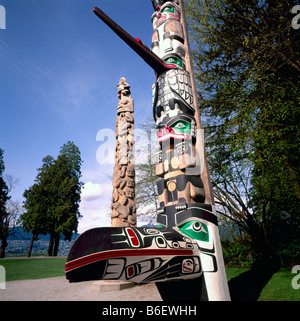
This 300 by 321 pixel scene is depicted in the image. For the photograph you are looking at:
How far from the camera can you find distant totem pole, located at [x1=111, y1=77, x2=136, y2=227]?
19.5ft

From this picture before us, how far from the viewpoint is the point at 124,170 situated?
6.41 metres

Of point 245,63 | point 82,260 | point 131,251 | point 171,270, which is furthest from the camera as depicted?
point 245,63

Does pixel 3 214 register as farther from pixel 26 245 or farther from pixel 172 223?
pixel 172 223

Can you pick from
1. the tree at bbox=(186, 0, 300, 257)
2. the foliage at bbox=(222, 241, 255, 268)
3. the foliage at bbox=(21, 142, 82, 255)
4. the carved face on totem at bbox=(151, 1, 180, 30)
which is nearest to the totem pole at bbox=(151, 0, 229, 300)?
the carved face on totem at bbox=(151, 1, 180, 30)

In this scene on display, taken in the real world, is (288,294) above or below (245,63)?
below

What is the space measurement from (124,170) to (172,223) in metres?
3.91

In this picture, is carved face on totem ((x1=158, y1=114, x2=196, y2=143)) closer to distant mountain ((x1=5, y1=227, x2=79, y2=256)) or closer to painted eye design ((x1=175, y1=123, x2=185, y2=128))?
painted eye design ((x1=175, y1=123, x2=185, y2=128))

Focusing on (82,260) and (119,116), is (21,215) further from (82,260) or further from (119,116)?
(82,260)

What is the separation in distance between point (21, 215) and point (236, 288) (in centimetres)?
1784

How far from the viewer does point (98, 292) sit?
543cm

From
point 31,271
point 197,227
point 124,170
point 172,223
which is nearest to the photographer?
point 197,227

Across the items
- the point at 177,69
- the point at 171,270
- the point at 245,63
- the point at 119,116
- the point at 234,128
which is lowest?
the point at 171,270

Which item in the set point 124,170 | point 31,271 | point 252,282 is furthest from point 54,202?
point 252,282

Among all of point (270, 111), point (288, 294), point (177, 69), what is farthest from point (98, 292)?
point (270, 111)
